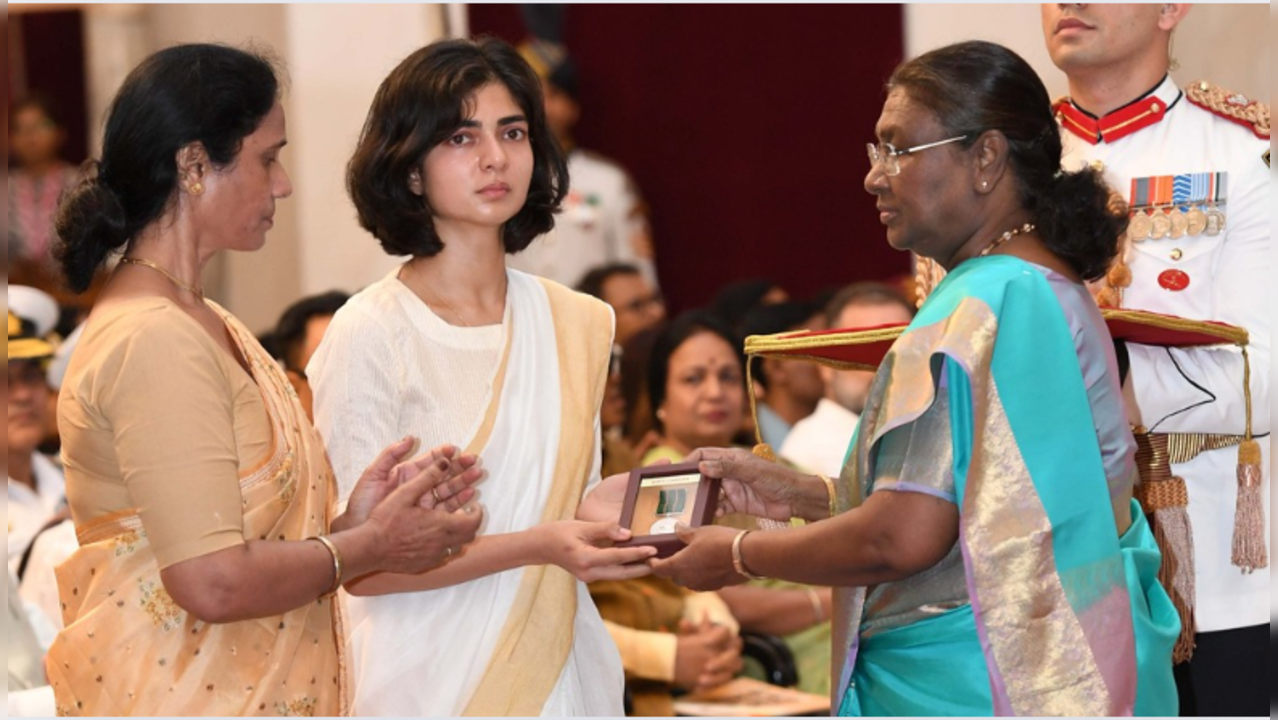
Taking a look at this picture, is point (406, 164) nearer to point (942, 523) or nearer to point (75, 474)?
point (75, 474)

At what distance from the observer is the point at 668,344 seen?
612 centimetres

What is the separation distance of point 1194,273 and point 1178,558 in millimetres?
625

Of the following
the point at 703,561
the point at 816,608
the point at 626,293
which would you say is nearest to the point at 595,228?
the point at 626,293

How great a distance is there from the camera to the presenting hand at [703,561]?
10.2 feet

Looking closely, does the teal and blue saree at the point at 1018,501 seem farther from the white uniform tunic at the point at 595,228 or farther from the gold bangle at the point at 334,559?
the white uniform tunic at the point at 595,228

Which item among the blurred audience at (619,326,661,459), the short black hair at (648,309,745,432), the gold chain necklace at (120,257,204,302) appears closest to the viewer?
the gold chain necklace at (120,257,204,302)

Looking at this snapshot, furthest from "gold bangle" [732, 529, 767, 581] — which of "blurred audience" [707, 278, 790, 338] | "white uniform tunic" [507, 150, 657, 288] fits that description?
"white uniform tunic" [507, 150, 657, 288]

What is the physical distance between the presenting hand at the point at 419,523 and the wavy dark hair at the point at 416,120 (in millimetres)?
696

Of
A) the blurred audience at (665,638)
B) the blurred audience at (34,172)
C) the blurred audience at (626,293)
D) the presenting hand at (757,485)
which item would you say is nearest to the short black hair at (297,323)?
the blurred audience at (665,638)

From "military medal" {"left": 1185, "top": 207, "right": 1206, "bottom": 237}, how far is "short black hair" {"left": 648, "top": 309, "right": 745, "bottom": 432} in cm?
265

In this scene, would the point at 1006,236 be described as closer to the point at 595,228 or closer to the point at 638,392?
the point at 638,392

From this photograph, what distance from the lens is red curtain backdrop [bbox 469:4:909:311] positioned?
9.33 m

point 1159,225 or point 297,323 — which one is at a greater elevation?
point 1159,225

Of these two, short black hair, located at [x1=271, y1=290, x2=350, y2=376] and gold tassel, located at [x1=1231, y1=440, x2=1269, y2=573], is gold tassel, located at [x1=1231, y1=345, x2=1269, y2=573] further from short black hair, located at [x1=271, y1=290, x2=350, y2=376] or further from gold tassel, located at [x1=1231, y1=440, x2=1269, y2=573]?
short black hair, located at [x1=271, y1=290, x2=350, y2=376]
